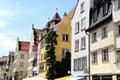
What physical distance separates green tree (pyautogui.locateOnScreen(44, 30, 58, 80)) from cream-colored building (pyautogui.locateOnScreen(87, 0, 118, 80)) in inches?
755

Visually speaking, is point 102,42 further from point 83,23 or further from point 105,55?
point 83,23

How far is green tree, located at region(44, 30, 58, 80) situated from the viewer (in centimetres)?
5784

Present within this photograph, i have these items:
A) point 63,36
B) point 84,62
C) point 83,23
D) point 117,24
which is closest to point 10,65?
point 63,36

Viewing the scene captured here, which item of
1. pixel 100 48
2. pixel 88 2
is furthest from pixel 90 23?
pixel 100 48

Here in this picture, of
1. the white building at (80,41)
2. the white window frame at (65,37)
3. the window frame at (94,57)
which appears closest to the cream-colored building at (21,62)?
the white window frame at (65,37)

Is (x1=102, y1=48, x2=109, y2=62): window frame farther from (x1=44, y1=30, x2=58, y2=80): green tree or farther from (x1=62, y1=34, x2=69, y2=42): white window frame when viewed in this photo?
(x1=62, y1=34, x2=69, y2=42): white window frame

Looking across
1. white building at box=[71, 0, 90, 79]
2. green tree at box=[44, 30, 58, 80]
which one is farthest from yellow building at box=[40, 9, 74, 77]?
white building at box=[71, 0, 90, 79]

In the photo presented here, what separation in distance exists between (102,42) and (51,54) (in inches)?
956

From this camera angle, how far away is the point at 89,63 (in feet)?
131

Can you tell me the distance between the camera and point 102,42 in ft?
118

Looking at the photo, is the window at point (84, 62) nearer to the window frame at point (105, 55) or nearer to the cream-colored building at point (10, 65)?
the window frame at point (105, 55)

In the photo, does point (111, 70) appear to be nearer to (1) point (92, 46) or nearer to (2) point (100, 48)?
(2) point (100, 48)

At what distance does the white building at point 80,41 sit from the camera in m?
41.8

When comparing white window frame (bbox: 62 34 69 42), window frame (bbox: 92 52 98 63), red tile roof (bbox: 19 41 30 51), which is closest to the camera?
window frame (bbox: 92 52 98 63)
